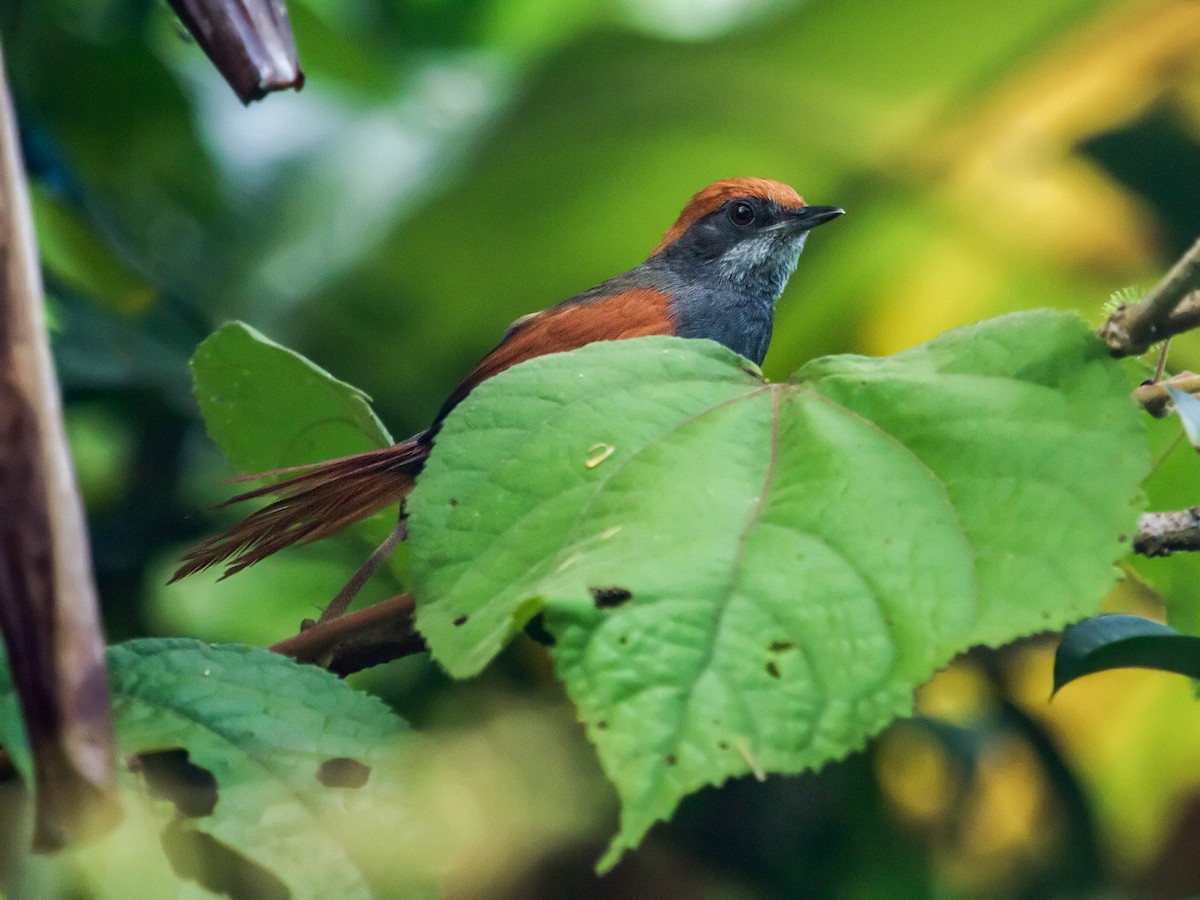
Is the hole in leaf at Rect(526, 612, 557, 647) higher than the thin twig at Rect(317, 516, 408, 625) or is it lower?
higher

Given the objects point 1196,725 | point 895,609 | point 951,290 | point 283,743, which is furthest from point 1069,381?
point 1196,725

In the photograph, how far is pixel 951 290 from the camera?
3.29 meters

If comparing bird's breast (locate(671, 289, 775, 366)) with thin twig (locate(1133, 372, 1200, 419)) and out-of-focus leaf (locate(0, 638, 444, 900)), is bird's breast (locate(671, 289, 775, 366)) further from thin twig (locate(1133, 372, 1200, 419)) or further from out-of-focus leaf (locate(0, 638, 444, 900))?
out-of-focus leaf (locate(0, 638, 444, 900))

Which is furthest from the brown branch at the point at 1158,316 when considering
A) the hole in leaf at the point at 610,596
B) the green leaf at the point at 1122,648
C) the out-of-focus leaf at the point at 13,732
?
the out-of-focus leaf at the point at 13,732

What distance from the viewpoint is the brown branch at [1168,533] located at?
128cm

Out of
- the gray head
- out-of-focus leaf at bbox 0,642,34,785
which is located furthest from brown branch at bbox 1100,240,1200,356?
the gray head

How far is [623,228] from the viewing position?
11.6ft

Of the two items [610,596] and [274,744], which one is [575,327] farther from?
[610,596]

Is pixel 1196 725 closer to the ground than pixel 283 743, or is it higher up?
closer to the ground

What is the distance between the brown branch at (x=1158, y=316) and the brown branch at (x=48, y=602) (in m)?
0.96

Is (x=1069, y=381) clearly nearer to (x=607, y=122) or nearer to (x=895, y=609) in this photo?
(x=895, y=609)

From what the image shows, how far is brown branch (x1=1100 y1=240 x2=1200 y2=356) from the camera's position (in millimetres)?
1118

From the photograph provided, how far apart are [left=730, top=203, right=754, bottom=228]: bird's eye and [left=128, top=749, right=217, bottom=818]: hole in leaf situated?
267 cm

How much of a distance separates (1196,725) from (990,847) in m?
0.79
